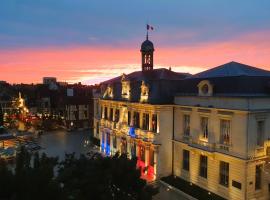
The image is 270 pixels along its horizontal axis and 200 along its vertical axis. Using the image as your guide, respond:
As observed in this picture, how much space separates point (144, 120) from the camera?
4041cm

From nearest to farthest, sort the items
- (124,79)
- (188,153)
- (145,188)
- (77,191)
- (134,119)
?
(77,191) < (145,188) < (188,153) < (134,119) < (124,79)

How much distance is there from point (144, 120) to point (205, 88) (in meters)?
10.4

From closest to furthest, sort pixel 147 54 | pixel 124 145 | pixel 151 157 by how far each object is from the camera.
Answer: pixel 151 157 < pixel 124 145 < pixel 147 54

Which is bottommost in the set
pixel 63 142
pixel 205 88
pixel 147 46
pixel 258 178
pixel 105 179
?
pixel 63 142

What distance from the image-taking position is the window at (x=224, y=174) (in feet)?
100

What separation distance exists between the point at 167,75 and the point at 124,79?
6658mm

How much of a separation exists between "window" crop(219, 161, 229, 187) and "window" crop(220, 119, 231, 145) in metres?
2.18

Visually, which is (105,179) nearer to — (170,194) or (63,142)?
(170,194)

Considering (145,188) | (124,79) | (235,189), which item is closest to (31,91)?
(124,79)

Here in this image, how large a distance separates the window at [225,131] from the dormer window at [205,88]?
10.5 ft

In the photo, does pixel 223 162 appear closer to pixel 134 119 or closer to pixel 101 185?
pixel 134 119

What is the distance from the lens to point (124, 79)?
45750 mm

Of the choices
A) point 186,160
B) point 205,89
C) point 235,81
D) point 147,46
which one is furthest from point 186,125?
point 147,46

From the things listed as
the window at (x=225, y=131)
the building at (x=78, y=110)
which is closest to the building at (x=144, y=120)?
the window at (x=225, y=131)
